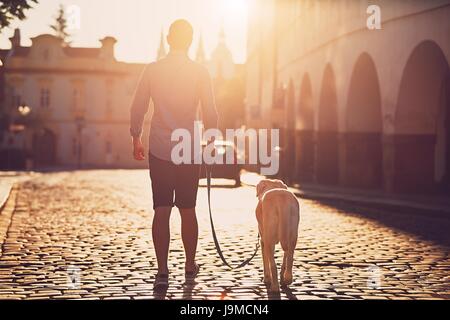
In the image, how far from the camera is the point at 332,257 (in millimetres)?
9844

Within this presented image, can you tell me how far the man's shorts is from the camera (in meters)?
7.63

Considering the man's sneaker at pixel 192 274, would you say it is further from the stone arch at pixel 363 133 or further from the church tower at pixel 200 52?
the church tower at pixel 200 52

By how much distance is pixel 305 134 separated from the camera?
3209 cm

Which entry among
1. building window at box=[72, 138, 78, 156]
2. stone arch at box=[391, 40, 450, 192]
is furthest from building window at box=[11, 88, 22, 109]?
stone arch at box=[391, 40, 450, 192]

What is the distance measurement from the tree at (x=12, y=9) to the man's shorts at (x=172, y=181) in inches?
438

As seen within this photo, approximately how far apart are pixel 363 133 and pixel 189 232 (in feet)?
59.7

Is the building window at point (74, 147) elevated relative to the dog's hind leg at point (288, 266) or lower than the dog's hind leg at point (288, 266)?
lower

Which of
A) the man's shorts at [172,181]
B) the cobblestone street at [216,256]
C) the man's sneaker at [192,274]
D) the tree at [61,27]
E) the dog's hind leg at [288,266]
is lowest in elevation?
the cobblestone street at [216,256]

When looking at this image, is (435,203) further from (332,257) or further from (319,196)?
(332,257)

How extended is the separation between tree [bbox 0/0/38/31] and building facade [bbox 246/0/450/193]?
8.13m

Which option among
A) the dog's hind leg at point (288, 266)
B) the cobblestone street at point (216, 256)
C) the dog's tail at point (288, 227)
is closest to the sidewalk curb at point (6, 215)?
the cobblestone street at point (216, 256)

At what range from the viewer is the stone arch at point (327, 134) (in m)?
28.3

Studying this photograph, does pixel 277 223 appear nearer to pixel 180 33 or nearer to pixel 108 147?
pixel 180 33

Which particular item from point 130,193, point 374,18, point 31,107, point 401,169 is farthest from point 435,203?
point 31,107
